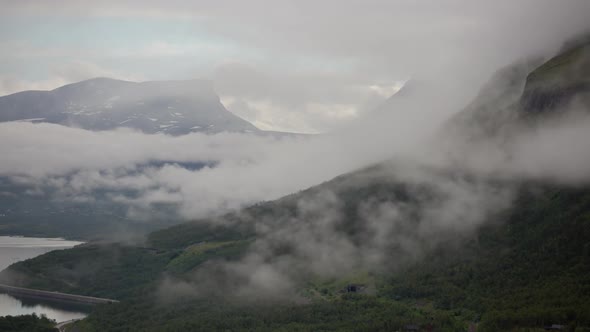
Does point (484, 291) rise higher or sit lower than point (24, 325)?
higher

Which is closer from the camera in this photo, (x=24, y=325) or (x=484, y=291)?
(x=484, y=291)

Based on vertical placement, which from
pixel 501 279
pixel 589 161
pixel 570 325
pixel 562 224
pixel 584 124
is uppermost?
pixel 584 124

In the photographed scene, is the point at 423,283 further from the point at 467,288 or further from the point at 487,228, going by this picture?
the point at 487,228

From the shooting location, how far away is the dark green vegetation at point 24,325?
7333 inches

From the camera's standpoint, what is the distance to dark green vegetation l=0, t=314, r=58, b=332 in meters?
186

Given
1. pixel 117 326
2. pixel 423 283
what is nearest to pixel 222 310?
pixel 117 326

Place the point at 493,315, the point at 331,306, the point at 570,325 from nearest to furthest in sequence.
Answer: the point at 570,325 < the point at 493,315 < the point at 331,306

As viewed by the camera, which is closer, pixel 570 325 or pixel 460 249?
pixel 570 325

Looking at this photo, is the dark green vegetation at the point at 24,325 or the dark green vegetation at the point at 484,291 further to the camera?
the dark green vegetation at the point at 24,325

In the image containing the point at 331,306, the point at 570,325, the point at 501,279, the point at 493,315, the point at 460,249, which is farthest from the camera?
the point at 460,249

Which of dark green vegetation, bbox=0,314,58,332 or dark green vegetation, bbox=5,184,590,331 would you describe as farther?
dark green vegetation, bbox=0,314,58,332

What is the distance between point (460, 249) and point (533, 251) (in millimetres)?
30371

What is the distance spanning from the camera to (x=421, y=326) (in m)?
150

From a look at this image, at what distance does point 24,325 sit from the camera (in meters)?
192
